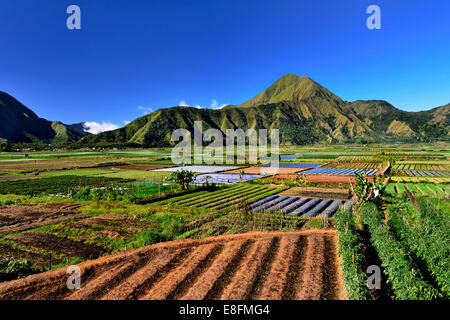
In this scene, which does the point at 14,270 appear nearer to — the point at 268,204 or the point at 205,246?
the point at 205,246

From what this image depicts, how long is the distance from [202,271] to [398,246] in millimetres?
13163

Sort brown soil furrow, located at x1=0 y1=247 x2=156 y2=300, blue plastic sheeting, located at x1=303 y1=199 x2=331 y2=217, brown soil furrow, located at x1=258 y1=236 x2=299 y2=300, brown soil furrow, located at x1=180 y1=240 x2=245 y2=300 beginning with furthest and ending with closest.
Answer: blue plastic sheeting, located at x1=303 y1=199 x2=331 y2=217, brown soil furrow, located at x1=0 y1=247 x2=156 y2=300, brown soil furrow, located at x1=180 y1=240 x2=245 y2=300, brown soil furrow, located at x1=258 y1=236 x2=299 y2=300

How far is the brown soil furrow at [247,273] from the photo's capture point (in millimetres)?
12766

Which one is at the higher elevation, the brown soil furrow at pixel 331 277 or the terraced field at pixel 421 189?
the terraced field at pixel 421 189

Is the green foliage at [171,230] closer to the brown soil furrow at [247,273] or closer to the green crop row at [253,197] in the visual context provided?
the brown soil furrow at [247,273]

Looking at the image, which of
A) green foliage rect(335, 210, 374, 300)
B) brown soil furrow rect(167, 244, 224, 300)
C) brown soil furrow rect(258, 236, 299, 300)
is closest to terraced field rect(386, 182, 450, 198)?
green foliage rect(335, 210, 374, 300)

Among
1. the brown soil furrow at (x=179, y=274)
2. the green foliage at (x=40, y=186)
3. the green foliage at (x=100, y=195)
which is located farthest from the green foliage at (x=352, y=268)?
the green foliage at (x=40, y=186)

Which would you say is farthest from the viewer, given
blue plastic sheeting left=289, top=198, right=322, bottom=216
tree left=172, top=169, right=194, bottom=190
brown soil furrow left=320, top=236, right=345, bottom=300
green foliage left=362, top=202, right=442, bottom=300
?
tree left=172, top=169, right=194, bottom=190

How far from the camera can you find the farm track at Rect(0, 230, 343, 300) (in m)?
13.1

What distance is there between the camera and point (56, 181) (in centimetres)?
5722

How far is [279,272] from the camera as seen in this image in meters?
15.2

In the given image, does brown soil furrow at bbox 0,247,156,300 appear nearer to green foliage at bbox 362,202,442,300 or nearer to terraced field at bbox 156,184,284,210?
terraced field at bbox 156,184,284,210

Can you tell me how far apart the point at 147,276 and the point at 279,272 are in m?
8.76

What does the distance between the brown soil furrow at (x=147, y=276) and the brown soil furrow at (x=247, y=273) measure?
16.1 feet
